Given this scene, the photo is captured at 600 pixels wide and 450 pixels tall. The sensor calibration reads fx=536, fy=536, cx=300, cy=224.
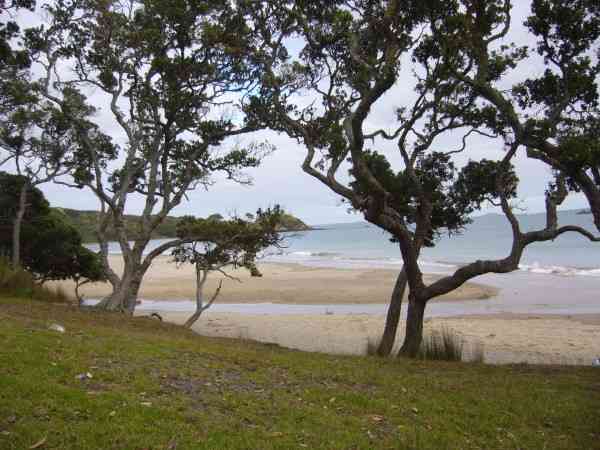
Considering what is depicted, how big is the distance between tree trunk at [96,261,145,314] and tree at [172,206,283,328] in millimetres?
1019

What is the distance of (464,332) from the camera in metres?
16.6

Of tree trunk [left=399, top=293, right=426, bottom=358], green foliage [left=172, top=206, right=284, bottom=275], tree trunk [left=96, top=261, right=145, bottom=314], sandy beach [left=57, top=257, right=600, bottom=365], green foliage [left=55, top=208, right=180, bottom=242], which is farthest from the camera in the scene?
green foliage [left=55, top=208, right=180, bottom=242]

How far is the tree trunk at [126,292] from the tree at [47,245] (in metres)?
5.98

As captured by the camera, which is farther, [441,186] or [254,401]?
[441,186]

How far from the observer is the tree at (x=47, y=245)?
18234 mm

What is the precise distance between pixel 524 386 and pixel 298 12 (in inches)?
304

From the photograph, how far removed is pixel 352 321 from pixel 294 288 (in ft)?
35.5

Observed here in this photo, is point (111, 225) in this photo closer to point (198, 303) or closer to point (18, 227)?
point (18, 227)

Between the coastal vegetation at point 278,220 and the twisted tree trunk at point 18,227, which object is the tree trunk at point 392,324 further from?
the twisted tree trunk at point 18,227

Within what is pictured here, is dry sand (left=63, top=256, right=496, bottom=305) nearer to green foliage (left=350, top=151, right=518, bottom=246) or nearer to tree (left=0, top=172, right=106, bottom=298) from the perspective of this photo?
tree (left=0, top=172, right=106, bottom=298)

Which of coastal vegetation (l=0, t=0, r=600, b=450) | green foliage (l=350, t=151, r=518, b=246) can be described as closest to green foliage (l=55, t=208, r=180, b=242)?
coastal vegetation (l=0, t=0, r=600, b=450)

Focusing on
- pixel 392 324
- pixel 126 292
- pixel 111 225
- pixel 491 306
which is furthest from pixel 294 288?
pixel 392 324

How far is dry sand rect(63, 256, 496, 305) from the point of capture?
84.9 ft

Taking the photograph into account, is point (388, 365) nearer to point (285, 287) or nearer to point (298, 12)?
point (298, 12)
